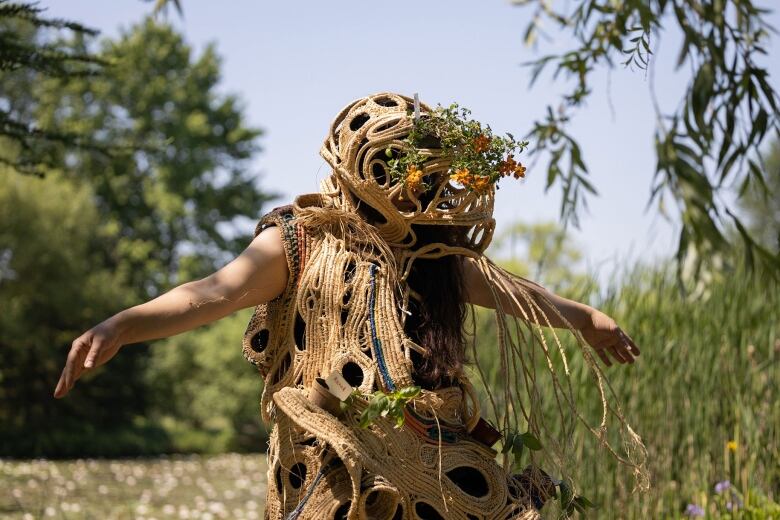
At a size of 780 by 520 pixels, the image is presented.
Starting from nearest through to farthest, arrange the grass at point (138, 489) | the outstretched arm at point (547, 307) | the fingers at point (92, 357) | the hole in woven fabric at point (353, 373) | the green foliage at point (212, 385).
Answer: the fingers at point (92, 357)
the hole in woven fabric at point (353, 373)
the outstretched arm at point (547, 307)
the grass at point (138, 489)
the green foliage at point (212, 385)

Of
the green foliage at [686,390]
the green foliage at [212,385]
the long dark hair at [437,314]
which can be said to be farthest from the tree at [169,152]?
the long dark hair at [437,314]

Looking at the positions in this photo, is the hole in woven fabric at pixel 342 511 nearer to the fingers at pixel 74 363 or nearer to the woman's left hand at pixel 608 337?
the fingers at pixel 74 363

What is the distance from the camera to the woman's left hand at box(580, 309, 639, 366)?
2682 mm

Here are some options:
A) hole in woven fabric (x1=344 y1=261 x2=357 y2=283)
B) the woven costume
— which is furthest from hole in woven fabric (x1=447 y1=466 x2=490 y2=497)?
hole in woven fabric (x1=344 y1=261 x2=357 y2=283)

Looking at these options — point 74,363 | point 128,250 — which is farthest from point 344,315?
point 128,250

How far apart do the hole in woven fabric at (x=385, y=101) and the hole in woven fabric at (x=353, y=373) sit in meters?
0.64

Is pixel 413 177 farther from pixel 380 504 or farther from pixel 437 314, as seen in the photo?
pixel 380 504

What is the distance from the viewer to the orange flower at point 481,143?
2.26 m

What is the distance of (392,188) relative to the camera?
2270 mm

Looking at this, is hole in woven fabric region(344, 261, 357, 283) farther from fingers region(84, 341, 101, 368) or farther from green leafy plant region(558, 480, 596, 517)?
green leafy plant region(558, 480, 596, 517)

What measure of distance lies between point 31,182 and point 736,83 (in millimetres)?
14637

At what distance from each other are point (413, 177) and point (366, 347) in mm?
394

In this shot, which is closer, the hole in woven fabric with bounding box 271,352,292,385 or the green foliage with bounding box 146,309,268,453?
the hole in woven fabric with bounding box 271,352,292,385

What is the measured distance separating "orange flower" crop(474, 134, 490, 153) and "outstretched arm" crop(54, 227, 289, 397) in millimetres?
497
